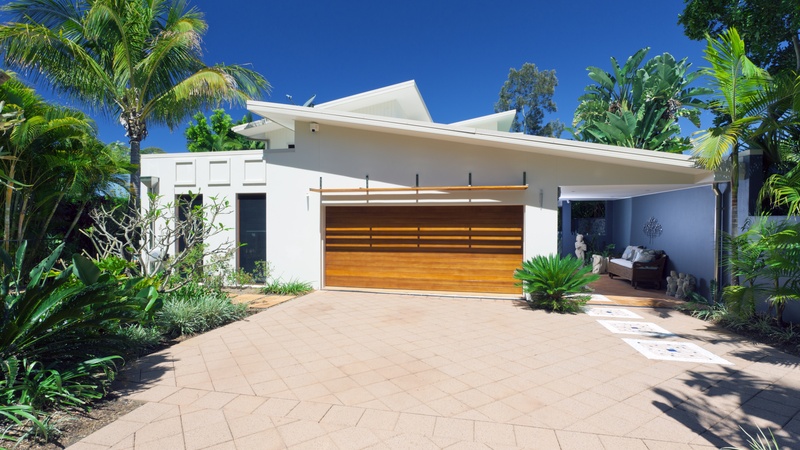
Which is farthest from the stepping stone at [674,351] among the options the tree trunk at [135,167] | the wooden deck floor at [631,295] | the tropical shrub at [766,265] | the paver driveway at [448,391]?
the tree trunk at [135,167]

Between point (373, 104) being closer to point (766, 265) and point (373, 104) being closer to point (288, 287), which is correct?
point (288, 287)

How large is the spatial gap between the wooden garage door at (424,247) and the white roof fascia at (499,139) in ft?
5.52

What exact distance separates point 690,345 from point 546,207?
12.1ft

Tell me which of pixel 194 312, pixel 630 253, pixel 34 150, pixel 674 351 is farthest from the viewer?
pixel 630 253

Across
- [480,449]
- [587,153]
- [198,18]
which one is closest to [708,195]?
[587,153]

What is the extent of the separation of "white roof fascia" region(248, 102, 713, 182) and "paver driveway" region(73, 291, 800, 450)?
314 centimetres

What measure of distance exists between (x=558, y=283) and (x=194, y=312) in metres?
6.76

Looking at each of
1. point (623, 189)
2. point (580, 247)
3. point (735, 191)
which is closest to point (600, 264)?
point (580, 247)

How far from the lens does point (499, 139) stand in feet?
→ 25.0

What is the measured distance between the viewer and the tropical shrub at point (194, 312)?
562cm

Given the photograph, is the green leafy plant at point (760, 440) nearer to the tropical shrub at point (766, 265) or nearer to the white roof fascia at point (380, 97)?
the tropical shrub at point (766, 265)

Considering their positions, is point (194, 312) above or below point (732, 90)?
below

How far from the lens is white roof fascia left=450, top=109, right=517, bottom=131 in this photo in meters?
12.7

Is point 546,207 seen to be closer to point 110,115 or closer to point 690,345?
point 690,345
